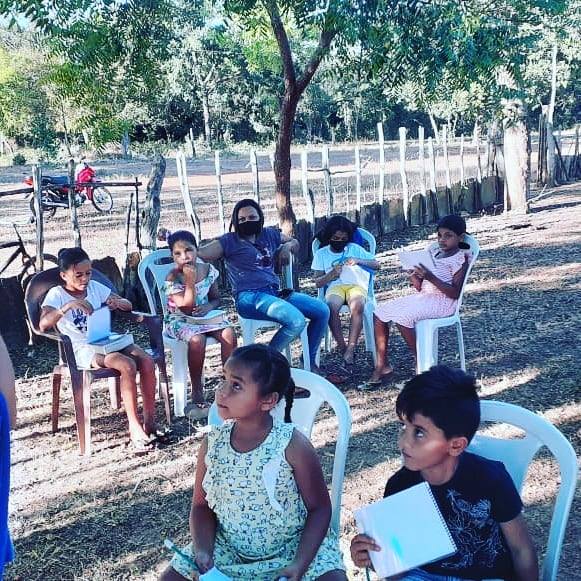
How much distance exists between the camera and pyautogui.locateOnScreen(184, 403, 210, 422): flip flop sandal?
4477 millimetres

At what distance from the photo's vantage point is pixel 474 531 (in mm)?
1995

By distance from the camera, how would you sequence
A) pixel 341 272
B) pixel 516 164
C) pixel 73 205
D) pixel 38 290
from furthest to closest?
pixel 516 164, pixel 73 205, pixel 341 272, pixel 38 290

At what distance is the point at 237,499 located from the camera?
7.27 ft

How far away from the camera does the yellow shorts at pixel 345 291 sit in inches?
208

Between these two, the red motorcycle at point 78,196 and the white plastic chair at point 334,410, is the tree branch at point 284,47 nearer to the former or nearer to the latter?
the white plastic chair at point 334,410

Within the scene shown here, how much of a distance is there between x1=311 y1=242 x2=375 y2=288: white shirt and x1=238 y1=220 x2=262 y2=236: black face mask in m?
0.57

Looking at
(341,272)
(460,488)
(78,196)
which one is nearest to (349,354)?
(341,272)

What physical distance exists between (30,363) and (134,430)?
78.3 inches

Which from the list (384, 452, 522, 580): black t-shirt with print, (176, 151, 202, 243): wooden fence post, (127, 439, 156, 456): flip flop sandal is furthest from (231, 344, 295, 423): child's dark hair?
(176, 151, 202, 243): wooden fence post

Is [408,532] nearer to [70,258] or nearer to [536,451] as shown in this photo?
[536,451]

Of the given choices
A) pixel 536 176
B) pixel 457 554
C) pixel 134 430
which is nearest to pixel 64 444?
pixel 134 430

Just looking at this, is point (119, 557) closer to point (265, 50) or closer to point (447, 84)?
point (447, 84)

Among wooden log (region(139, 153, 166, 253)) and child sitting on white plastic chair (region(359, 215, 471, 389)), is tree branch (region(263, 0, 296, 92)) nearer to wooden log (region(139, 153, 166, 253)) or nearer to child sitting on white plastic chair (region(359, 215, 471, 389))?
wooden log (region(139, 153, 166, 253))

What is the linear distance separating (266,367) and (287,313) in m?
2.43
